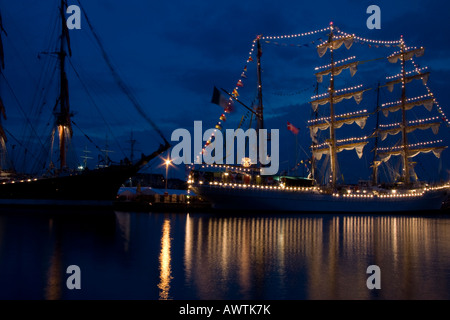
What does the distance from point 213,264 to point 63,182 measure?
3227 cm

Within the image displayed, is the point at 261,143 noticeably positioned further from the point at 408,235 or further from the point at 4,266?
the point at 4,266

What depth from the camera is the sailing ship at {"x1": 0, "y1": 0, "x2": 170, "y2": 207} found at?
43.8m

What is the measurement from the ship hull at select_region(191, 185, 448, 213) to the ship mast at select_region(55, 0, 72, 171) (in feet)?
50.2

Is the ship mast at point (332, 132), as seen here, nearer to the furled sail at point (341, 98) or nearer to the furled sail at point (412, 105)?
the furled sail at point (341, 98)

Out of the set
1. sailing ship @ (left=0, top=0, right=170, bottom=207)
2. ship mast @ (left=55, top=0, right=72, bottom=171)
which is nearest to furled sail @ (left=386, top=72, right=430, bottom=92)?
sailing ship @ (left=0, top=0, right=170, bottom=207)

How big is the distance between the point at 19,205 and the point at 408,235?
38.1m

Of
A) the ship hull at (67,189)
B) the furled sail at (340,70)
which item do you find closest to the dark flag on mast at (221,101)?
the ship hull at (67,189)

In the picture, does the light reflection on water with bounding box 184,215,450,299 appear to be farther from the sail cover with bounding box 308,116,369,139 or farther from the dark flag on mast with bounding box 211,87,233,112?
the sail cover with bounding box 308,116,369,139

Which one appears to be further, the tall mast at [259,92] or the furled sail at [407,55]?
the furled sail at [407,55]

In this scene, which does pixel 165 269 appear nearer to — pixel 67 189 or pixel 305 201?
pixel 67 189

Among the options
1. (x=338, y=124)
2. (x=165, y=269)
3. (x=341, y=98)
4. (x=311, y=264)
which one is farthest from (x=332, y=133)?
(x=165, y=269)

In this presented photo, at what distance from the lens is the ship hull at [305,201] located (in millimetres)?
46750

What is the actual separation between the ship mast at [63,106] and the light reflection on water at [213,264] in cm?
2171

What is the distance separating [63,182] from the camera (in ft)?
143
